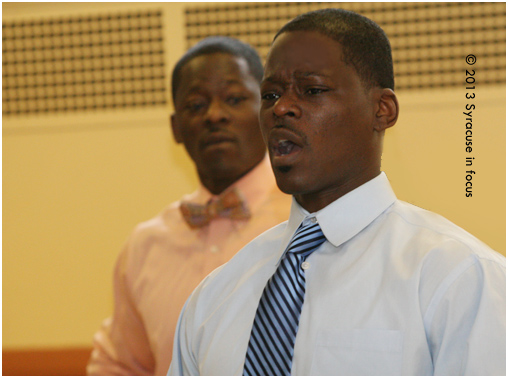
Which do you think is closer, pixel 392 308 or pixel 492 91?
pixel 392 308

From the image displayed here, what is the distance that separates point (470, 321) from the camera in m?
0.89

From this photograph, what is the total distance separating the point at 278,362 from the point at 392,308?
20cm

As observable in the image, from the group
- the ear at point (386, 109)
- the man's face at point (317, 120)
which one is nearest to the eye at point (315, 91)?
the man's face at point (317, 120)

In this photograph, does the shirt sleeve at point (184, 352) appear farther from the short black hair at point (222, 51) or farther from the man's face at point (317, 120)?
the short black hair at point (222, 51)

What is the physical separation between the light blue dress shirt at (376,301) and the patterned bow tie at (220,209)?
2.01 ft

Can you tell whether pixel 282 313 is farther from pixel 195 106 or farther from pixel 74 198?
pixel 74 198

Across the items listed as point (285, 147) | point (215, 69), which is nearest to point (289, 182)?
point (285, 147)

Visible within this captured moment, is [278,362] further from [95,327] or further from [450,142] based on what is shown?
[95,327]

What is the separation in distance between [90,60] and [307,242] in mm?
2274

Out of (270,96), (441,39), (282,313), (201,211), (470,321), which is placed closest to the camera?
(470,321)

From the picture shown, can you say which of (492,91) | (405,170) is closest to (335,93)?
(405,170)

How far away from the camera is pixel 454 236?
3.19ft

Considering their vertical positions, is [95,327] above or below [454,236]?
below

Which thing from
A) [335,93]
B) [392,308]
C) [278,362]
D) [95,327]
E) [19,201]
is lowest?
[95,327]
